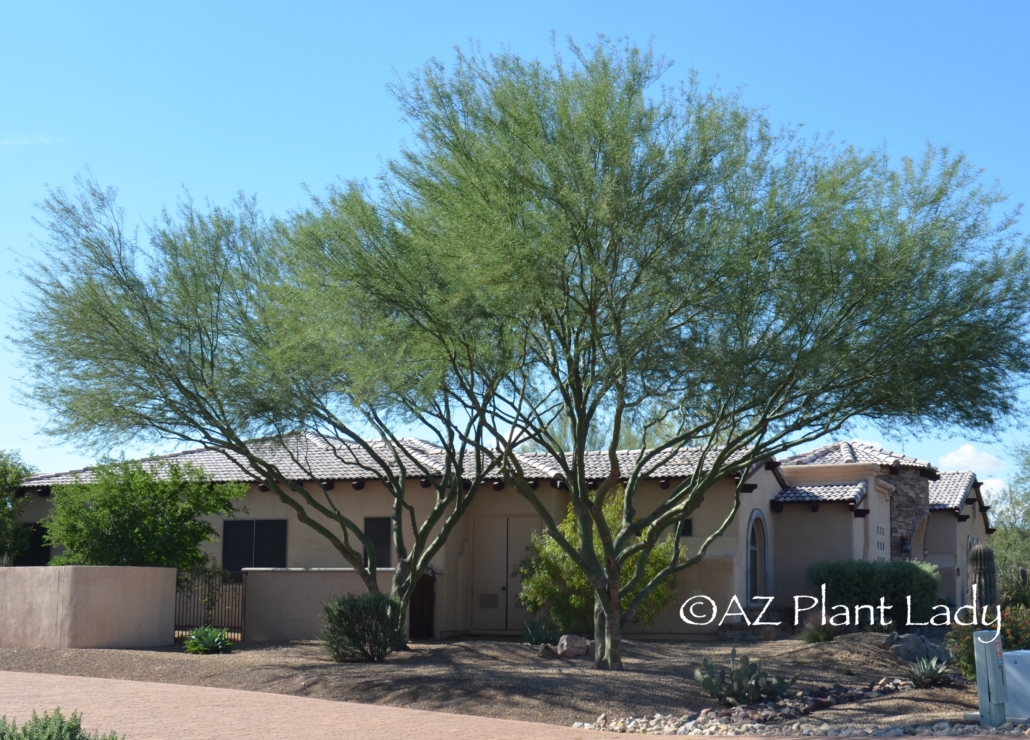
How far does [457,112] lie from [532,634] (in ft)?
33.5

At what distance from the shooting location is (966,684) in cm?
1538

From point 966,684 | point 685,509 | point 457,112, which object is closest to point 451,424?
point 685,509

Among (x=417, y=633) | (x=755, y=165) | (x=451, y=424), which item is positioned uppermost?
(x=755, y=165)

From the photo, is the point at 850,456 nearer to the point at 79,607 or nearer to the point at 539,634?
the point at 539,634

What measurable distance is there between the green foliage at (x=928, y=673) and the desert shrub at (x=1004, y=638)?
0.90 ft

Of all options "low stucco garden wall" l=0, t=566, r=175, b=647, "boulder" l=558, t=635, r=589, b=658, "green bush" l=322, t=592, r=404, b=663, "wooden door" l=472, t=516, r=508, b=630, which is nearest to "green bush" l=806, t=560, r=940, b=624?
"wooden door" l=472, t=516, r=508, b=630

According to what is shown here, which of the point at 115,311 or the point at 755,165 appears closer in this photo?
the point at 755,165

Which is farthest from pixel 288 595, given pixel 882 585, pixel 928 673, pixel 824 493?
pixel 824 493

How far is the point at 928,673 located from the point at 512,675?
583 cm

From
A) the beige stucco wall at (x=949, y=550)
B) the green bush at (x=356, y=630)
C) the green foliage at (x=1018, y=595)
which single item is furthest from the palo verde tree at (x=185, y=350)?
the beige stucco wall at (x=949, y=550)

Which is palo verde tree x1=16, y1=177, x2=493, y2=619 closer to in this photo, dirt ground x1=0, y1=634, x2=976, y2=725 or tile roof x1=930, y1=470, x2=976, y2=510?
dirt ground x1=0, y1=634, x2=976, y2=725

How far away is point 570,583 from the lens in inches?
851

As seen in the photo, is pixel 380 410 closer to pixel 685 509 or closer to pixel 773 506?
pixel 685 509

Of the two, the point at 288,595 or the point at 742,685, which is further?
the point at 288,595
